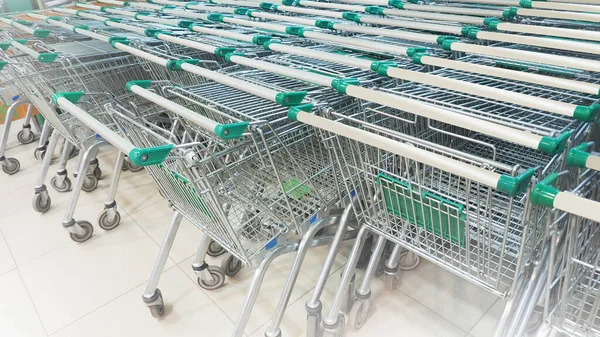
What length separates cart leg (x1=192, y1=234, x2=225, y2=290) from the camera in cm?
162

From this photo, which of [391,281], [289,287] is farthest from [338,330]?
[391,281]

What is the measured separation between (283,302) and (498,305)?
33.3 inches

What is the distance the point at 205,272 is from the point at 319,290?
55cm

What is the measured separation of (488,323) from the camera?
1.49m

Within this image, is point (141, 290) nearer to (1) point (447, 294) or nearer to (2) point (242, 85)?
(2) point (242, 85)

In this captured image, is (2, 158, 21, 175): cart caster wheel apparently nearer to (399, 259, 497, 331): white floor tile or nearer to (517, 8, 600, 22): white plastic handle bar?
(399, 259, 497, 331): white floor tile

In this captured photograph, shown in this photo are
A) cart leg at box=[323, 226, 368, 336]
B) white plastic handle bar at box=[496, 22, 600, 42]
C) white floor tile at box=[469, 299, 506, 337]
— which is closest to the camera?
white plastic handle bar at box=[496, 22, 600, 42]

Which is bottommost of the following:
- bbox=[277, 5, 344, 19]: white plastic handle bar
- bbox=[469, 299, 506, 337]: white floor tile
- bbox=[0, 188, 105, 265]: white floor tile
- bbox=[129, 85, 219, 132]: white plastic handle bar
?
bbox=[0, 188, 105, 265]: white floor tile

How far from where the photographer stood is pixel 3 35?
2699mm

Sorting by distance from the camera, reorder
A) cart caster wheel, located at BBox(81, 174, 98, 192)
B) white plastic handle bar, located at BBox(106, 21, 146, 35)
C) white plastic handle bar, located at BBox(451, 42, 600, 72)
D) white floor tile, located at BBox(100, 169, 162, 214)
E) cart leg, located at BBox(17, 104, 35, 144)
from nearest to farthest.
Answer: white plastic handle bar, located at BBox(451, 42, 600, 72) < white plastic handle bar, located at BBox(106, 21, 146, 35) < white floor tile, located at BBox(100, 169, 162, 214) < cart caster wheel, located at BBox(81, 174, 98, 192) < cart leg, located at BBox(17, 104, 35, 144)

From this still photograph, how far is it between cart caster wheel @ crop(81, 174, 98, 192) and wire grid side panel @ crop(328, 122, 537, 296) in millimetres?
1969

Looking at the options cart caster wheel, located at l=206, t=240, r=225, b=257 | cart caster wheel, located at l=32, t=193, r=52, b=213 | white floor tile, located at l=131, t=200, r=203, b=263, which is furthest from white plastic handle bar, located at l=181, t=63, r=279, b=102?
cart caster wheel, located at l=32, t=193, r=52, b=213

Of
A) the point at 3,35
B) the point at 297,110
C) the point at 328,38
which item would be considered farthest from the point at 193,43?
the point at 3,35

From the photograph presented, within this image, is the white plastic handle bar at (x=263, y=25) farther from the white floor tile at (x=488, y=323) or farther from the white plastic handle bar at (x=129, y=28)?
the white floor tile at (x=488, y=323)
